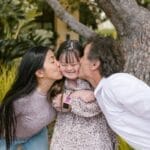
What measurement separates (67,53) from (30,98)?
14.9 inches

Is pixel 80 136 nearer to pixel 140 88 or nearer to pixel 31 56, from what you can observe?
pixel 31 56

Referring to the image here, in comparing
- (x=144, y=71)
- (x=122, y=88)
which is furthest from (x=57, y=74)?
(x=144, y=71)

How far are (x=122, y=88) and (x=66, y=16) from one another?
3.89 meters

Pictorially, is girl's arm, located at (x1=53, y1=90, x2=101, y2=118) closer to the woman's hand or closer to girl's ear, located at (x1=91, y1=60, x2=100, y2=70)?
the woman's hand

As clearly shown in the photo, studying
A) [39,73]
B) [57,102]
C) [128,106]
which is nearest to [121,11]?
[39,73]

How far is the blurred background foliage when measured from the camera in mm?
9141

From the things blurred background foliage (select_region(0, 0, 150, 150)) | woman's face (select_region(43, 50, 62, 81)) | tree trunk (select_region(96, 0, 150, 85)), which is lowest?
blurred background foliage (select_region(0, 0, 150, 150))

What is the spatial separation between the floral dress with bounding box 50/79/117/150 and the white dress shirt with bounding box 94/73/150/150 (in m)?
0.36

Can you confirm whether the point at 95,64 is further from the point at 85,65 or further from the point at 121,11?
the point at 121,11

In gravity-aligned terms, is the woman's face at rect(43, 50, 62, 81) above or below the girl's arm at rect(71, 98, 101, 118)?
above

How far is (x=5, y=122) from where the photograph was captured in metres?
3.18

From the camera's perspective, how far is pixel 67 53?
3061mm

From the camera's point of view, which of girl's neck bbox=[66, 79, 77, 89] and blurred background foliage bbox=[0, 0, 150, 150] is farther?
blurred background foliage bbox=[0, 0, 150, 150]

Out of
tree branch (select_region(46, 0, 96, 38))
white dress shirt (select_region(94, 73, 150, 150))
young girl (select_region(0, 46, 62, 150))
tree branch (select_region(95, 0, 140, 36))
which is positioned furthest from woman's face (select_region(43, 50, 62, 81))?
tree branch (select_region(46, 0, 96, 38))
